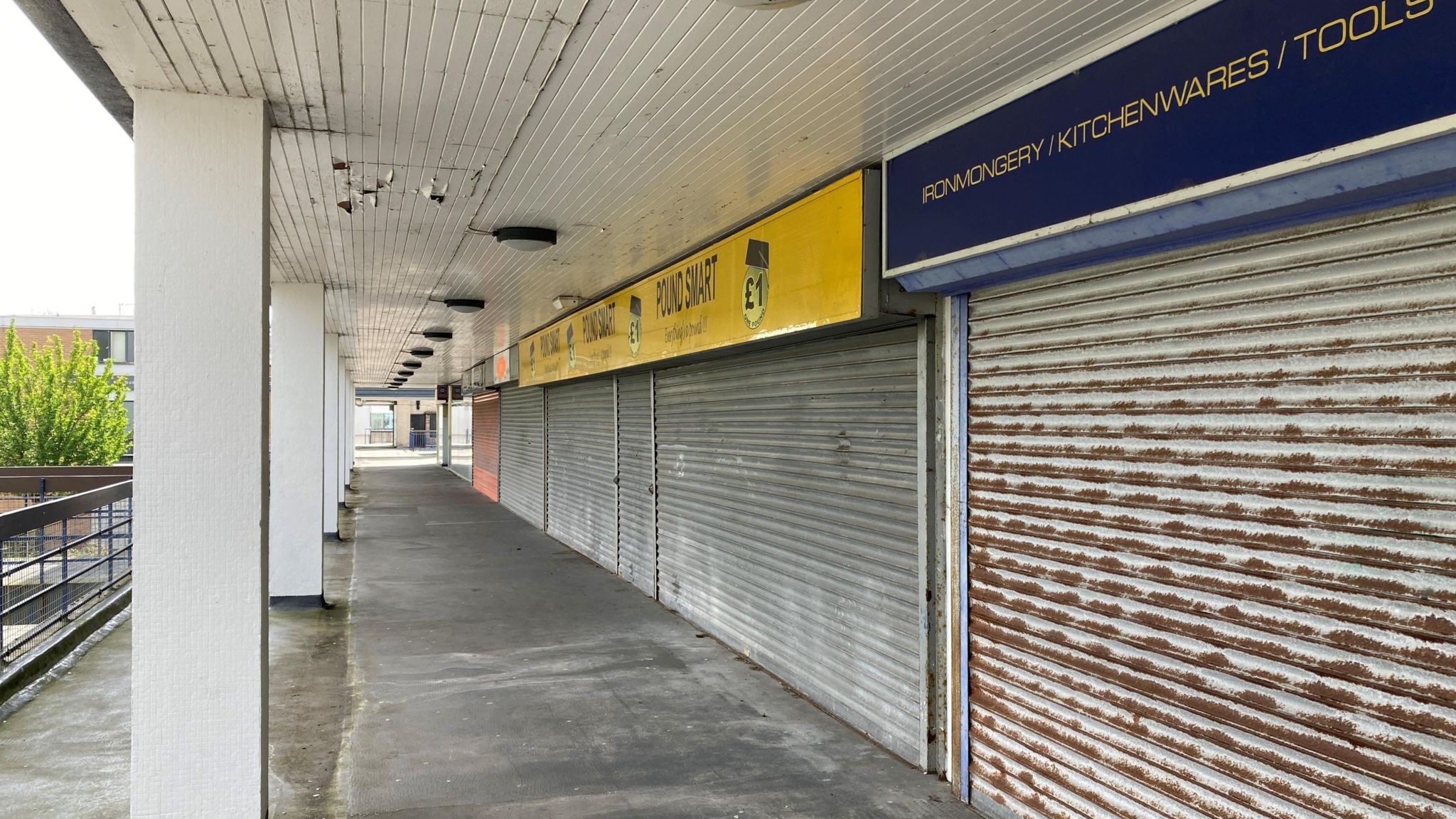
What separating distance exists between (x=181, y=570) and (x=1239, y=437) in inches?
170

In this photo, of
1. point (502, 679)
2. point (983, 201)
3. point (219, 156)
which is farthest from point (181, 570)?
point (983, 201)

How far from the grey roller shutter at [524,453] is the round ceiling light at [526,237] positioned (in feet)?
28.7

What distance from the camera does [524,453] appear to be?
57.5ft

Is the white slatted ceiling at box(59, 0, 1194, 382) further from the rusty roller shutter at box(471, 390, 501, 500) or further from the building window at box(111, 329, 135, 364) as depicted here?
the building window at box(111, 329, 135, 364)

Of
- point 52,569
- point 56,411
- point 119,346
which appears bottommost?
point 52,569

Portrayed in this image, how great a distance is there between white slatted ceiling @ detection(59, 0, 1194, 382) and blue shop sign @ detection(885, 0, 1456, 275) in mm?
172

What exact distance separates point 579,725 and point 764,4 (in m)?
4.45

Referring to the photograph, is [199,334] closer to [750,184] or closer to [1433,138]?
[750,184]

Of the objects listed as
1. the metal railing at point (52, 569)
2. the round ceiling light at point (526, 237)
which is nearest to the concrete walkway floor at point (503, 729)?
the metal railing at point (52, 569)

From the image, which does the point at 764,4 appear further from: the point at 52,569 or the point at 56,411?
the point at 56,411

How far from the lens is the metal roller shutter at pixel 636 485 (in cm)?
970

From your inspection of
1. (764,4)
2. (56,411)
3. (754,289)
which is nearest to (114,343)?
(56,411)

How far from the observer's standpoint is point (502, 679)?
6.59 meters

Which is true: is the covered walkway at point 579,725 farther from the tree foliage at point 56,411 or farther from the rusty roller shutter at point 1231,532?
the tree foliage at point 56,411
